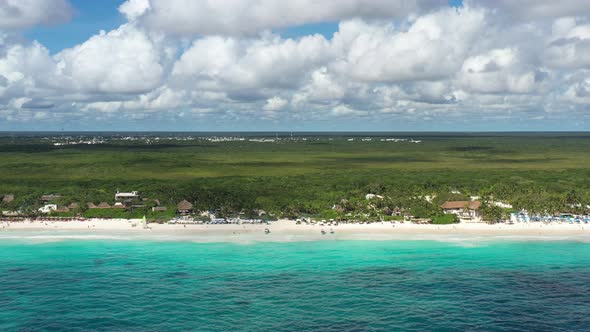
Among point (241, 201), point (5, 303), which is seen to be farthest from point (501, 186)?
point (5, 303)

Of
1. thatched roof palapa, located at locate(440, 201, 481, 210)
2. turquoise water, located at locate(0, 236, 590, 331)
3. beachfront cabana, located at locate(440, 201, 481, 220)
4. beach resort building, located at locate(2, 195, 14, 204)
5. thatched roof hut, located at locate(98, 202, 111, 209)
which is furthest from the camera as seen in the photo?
beach resort building, located at locate(2, 195, 14, 204)

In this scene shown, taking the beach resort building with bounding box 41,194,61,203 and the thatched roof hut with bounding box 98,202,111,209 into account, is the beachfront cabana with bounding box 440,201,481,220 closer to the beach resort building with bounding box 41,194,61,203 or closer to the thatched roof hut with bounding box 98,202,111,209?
the thatched roof hut with bounding box 98,202,111,209

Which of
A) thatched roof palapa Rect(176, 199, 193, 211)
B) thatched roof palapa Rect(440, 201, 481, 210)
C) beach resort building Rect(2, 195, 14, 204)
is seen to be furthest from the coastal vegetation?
thatched roof palapa Rect(440, 201, 481, 210)

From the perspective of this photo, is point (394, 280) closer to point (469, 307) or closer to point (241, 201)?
point (469, 307)

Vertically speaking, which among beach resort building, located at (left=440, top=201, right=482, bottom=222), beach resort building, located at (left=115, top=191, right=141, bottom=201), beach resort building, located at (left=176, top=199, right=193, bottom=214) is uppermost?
beach resort building, located at (left=115, top=191, right=141, bottom=201)

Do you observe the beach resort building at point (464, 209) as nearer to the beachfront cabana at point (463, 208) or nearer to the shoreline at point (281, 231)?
the beachfront cabana at point (463, 208)

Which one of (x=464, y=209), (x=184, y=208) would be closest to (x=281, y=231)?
(x=184, y=208)

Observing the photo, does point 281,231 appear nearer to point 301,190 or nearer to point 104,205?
point 301,190
